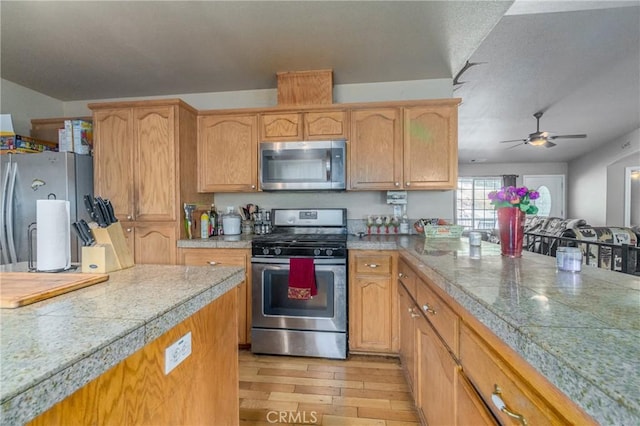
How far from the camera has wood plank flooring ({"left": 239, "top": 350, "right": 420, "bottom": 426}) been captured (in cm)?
160

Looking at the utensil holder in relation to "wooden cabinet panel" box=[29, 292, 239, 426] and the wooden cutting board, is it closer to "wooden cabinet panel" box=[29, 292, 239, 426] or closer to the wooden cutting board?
the wooden cutting board

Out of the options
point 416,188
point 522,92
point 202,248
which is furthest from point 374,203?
point 522,92

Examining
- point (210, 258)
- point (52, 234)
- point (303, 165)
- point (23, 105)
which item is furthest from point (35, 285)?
point (23, 105)

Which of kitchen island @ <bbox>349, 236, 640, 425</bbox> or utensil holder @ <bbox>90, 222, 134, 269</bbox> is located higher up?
utensil holder @ <bbox>90, 222, 134, 269</bbox>

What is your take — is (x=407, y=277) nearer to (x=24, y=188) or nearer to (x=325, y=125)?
(x=325, y=125)

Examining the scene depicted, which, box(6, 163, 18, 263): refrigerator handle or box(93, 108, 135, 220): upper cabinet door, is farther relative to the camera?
box(93, 108, 135, 220): upper cabinet door

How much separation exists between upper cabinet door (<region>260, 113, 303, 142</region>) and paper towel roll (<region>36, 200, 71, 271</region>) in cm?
175

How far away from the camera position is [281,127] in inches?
101

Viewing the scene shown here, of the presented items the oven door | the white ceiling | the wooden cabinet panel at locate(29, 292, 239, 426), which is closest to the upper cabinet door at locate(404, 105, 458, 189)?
the white ceiling

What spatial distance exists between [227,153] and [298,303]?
4.84 ft

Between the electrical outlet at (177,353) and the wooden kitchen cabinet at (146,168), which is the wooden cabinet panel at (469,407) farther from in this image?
the wooden kitchen cabinet at (146,168)

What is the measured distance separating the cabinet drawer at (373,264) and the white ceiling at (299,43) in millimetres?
1593

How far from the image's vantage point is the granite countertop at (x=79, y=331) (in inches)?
16.2

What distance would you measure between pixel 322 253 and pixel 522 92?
397 cm
